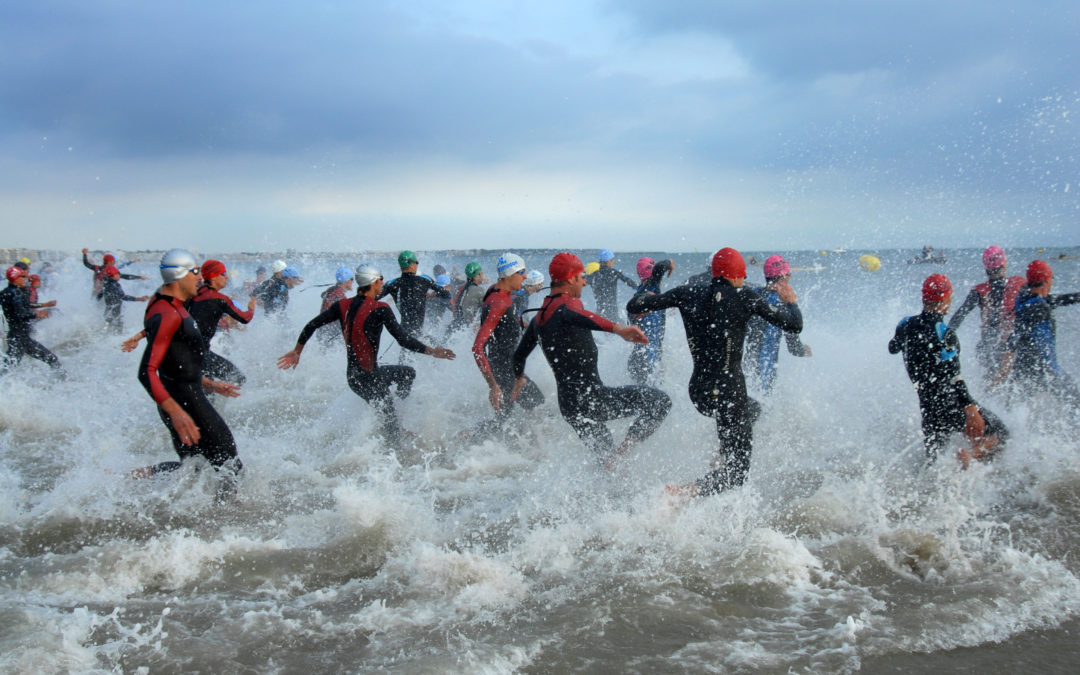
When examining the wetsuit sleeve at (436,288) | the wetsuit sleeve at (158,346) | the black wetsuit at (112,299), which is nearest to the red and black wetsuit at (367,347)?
the wetsuit sleeve at (158,346)

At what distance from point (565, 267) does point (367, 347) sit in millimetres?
2289

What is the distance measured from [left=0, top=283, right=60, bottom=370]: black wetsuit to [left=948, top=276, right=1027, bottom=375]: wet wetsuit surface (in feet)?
41.4

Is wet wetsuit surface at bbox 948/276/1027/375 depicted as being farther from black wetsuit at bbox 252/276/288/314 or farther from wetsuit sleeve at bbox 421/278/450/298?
black wetsuit at bbox 252/276/288/314

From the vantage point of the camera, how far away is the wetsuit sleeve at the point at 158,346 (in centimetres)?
445

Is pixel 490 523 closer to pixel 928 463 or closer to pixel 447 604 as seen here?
pixel 447 604

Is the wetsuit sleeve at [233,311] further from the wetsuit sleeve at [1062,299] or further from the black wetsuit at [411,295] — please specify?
the wetsuit sleeve at [1062,299]

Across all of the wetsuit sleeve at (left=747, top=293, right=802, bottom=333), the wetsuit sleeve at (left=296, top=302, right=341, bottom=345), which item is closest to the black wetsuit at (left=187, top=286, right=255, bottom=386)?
the wetsuit sleeve at (left=296, top=302, right=341, bottom=345)

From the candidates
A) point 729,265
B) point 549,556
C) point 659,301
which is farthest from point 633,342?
point 549,556

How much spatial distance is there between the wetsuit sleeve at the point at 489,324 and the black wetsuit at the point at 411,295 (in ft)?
7.61

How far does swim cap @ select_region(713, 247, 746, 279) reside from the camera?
14.6ft

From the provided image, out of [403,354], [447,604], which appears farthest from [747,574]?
[403,354]

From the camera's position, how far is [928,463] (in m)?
5.13

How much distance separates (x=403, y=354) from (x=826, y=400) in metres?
5.81

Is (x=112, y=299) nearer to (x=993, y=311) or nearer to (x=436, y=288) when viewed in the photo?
(x=436, y=288)
